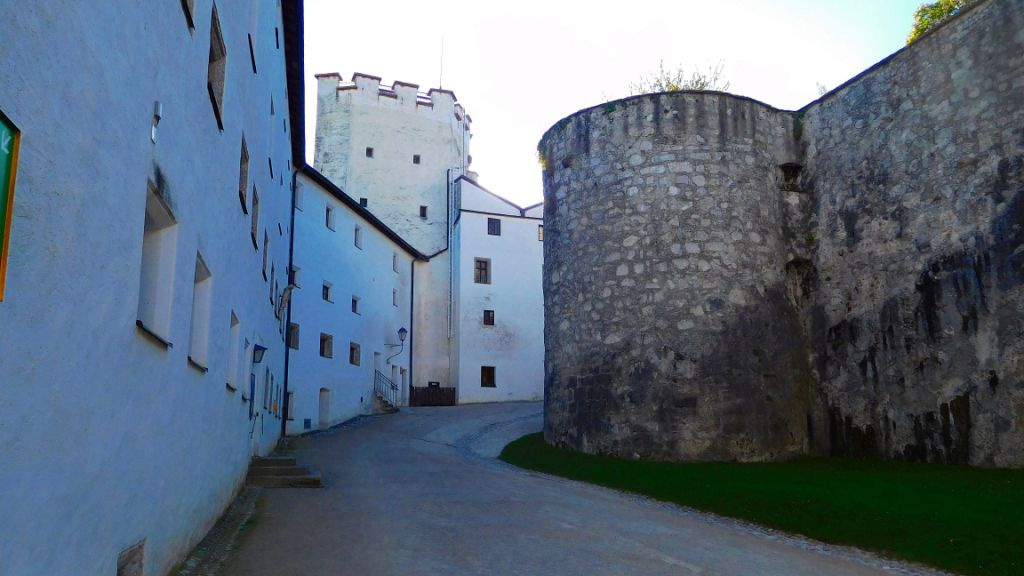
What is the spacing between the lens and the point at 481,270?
35188 mm

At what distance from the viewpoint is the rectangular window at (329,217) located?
2580 cm

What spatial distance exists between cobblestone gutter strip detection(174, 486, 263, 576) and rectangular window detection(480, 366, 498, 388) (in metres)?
23.7

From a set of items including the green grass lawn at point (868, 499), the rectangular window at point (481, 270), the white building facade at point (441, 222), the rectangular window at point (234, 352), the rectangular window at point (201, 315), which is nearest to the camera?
the green grass lawn at point (868, 499)

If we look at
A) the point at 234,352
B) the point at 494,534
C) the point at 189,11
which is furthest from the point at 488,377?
the point at 189,11

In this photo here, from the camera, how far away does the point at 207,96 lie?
6.70 meters

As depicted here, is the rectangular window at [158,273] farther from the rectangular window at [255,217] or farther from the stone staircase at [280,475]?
the stone staircase at [280,475]

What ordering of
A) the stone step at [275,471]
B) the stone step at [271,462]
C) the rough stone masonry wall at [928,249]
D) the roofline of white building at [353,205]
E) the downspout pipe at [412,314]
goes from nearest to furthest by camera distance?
the rough stone masonry wall at [928,249] → the stone step at [275,471] → the stone step at [271,462] → the roofline of white building at [353,205] → the downspout pipe at [412,314]

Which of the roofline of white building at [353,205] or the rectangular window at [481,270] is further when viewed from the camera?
the rectangular window at [481,270]

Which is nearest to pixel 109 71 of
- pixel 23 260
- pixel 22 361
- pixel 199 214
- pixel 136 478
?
pixel 23 260

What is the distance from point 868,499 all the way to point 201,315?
23.9 feet

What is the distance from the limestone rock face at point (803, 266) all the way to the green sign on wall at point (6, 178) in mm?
10653

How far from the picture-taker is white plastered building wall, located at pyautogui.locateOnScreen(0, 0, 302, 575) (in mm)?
2941

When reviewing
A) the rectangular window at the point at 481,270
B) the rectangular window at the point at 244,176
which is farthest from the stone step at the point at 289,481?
the rectangular window at the point at 481,270

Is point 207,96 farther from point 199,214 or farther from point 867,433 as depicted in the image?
point 867,433
